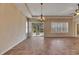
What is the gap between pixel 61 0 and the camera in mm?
1155

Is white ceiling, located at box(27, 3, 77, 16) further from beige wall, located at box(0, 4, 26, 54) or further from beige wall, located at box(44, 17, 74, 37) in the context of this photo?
beige wall, located at box(44, 17, 74, 37)

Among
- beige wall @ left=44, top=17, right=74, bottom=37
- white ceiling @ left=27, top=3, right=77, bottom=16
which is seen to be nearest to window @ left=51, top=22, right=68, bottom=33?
beige wall @ left=44, top=17, right=74, bottom=37

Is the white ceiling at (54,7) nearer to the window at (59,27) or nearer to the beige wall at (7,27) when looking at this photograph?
the beige wall at (7,27)

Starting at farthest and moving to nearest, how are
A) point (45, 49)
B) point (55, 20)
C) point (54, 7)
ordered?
point (55, 20) < point (54, 7) < point (45, 49)

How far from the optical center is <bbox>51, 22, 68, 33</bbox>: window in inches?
754

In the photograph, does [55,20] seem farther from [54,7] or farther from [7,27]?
[7,27]

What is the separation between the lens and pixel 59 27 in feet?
63.4

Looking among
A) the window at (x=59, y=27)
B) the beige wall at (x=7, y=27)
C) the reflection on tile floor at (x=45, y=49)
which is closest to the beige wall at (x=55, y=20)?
the window at (x=59, y=27)

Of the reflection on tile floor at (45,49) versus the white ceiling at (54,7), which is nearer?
the reflection on tile floor at (45,49)

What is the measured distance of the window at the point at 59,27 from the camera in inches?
754

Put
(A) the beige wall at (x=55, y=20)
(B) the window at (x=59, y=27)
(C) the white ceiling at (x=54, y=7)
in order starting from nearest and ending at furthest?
1. (C) the white ceiling at (x=54, y=7)
2. (A) the beige wall at (x=55, y=20)
3. (B) the window at (x=59, y=27)

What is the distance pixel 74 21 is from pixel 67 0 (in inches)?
703

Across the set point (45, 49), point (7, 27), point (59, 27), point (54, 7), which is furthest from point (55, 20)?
point (7, 27)
